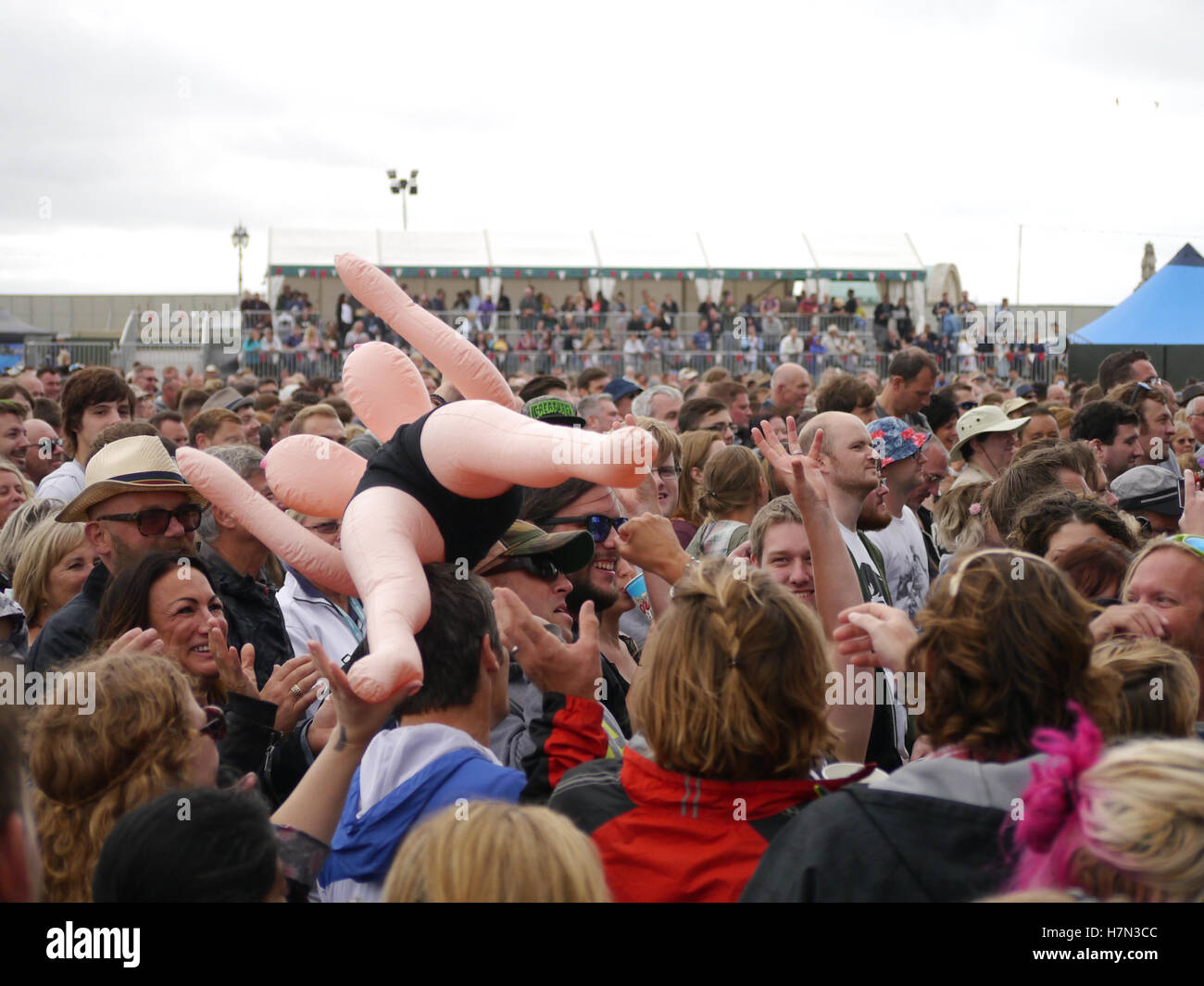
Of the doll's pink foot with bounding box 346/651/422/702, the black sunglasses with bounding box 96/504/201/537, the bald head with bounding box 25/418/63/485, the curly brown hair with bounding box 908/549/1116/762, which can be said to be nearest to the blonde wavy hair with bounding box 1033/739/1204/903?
the curly brown hair with bounding box 908/549/1116/762

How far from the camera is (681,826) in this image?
2.05 metres

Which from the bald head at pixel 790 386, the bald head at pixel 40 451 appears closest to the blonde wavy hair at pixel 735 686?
the bald head at pixel 40 451

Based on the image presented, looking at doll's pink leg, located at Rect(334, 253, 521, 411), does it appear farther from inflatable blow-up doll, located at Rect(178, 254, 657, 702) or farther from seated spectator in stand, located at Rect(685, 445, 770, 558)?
seated spectator in stand, located at Rect(685, 445, 770, 558)

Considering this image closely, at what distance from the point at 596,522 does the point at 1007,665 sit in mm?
1803

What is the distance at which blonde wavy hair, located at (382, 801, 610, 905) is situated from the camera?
1495mm

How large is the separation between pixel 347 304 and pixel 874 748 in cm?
1895

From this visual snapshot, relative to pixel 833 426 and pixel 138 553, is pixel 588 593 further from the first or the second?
pixel 138 553

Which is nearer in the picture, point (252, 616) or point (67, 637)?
point (67, 637)

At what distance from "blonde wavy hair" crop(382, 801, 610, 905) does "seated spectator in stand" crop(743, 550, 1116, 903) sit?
0.42m

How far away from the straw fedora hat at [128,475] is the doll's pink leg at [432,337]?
2.49 ft

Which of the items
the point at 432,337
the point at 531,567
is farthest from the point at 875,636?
the point at 432,337

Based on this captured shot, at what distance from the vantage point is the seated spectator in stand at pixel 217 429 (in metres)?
6.56

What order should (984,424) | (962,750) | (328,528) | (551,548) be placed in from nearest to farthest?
(962,750) < (551,548) < (328,528) < (984,424)
